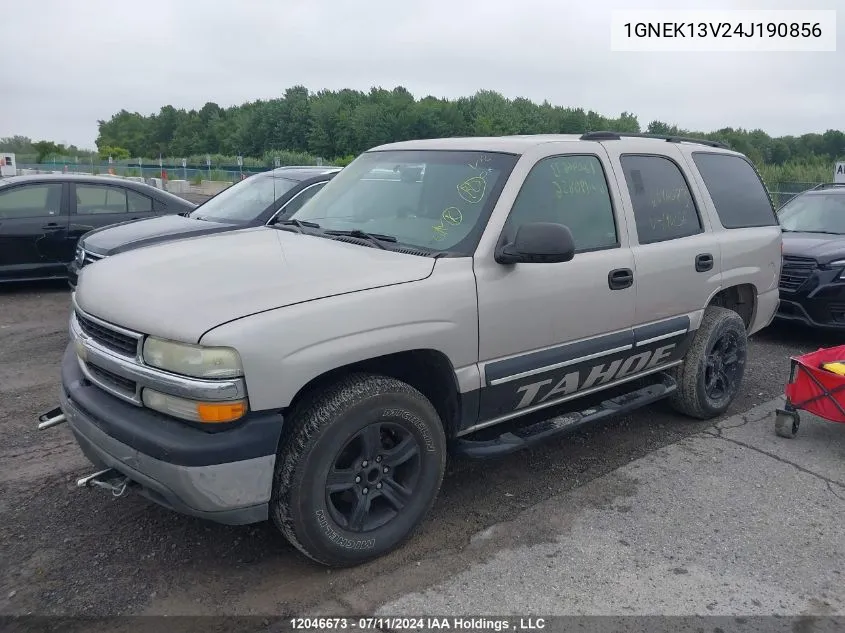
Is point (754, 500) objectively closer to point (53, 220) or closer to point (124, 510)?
point (124, 510)

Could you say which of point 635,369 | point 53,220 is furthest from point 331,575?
point 53,220

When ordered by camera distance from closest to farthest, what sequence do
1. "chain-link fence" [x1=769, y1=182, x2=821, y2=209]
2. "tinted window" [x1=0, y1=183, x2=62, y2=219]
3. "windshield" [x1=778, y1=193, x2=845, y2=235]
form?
1. "windshield" [x1=778, y1=193, x2=845, y2=235]
2. "tinted window" [x1=0, y1=183, x2=62, y2=219]
3. "chain-link fence" [x1=769, y1=182, x2=821, y2=209]

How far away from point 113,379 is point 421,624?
1642 millimetres

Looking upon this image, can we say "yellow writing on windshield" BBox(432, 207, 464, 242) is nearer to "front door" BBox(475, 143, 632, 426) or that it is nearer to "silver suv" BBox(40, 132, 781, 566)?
"silver suv" BBox(40, 132, 781, 566)

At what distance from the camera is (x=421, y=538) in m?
3.53

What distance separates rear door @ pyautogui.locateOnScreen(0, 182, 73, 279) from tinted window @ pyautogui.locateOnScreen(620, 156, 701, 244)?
726cm

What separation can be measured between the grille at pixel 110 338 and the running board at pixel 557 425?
1.62m

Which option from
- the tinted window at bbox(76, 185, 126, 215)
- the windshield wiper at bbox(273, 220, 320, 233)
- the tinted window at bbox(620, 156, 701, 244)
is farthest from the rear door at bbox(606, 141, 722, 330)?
the tinted window at bbox(76, 185, 126, 215)

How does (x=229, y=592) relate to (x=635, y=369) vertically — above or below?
below

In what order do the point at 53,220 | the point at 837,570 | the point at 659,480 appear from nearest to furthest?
the point at 837,570
the point at 659,480
the point at 53,220

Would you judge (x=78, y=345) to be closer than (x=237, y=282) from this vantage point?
No

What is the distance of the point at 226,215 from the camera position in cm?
761

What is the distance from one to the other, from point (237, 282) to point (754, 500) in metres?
3.04

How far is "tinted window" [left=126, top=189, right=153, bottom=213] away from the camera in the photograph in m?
9.37
